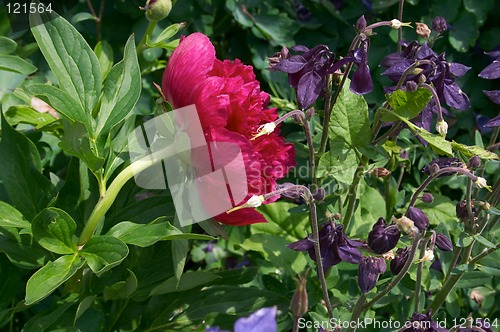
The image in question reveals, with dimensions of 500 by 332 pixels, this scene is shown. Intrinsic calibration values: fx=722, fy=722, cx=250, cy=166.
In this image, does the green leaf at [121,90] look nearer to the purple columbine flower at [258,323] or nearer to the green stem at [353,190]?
the green stem at [353,190]

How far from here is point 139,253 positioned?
1.07 m

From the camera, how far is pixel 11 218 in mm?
929

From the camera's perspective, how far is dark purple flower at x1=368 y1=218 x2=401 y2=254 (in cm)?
82

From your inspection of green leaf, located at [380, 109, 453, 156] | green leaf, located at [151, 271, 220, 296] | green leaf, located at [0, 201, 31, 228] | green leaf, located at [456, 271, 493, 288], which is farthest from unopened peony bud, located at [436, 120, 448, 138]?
green leaf, located at [0, 201, 31, 228]

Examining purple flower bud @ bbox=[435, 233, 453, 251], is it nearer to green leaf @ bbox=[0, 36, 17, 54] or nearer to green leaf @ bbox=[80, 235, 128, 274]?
green leaf @ bbox=[80, 235, 128, 274]

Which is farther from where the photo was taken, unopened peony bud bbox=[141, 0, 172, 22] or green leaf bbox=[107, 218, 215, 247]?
unopened peony bud bbox=[141, 0, 172, 22]

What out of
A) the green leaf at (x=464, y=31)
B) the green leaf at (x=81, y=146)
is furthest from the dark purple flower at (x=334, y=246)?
the green leaf at (x=464, y=31)

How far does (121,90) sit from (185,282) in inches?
10.9

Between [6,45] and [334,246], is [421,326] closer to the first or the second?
[334,246]

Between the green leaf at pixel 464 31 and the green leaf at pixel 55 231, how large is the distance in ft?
2.90

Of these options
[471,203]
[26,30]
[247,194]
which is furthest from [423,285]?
[26,30]

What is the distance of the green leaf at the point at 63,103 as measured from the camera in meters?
0.86

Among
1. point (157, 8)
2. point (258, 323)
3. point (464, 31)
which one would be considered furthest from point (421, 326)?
point (464, 31)

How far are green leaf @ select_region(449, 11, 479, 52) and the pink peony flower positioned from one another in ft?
2.22
